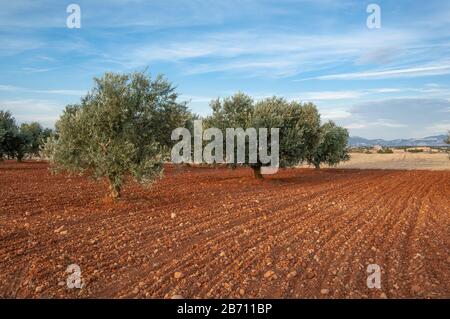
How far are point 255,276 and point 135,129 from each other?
10704 mm

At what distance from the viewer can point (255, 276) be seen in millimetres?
8641

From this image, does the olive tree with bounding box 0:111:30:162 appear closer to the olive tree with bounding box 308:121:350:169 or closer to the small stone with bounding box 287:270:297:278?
the olive tree with bounding box 308:121:350:169

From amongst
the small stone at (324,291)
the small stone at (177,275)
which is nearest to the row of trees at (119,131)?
the small stone at (177,275)

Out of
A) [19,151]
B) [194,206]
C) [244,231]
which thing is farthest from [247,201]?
[19,151]

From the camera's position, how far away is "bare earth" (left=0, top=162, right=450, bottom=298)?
8031 millimetres

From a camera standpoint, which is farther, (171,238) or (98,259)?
(171,238)

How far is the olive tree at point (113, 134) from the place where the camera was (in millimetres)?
16891

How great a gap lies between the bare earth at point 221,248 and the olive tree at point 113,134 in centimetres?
166

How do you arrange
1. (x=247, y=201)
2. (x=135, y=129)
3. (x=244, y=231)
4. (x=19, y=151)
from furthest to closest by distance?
(x=19, y=151)
(x=247, y=201)
(x=135, y=129)
(x=244, y=231)

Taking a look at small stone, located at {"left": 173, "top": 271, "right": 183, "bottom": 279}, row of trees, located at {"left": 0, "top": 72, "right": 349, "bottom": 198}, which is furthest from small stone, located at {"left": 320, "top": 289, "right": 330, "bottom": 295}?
row of trees, located at {"left": 0, "top": 72, "right": 349, "bottom": 198}

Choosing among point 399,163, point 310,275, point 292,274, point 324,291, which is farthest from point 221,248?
point 399,163

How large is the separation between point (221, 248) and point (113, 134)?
8.68 metres

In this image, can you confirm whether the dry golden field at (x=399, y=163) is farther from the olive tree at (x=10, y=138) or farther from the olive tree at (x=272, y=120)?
the olive tree at (x=10, y=138)

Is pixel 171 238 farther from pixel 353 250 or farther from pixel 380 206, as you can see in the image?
pixel 380 206
